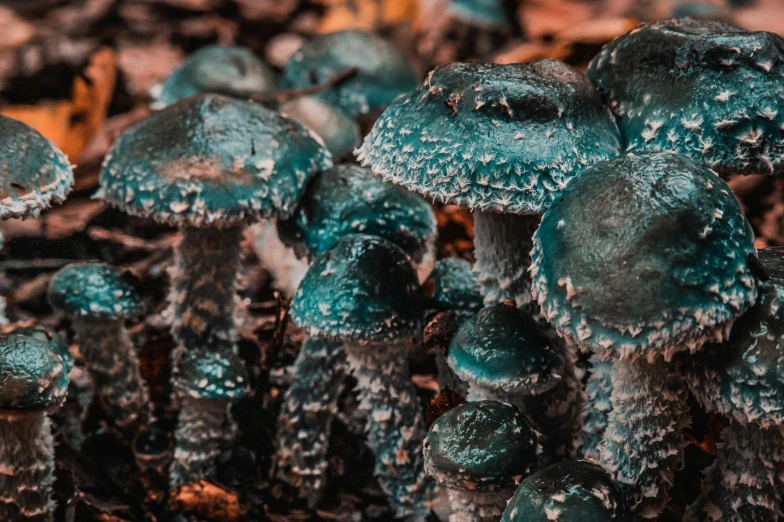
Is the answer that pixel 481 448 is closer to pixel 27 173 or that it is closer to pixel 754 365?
pixel 754 365

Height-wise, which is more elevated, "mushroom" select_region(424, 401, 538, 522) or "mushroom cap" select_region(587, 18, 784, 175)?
"mushroom cap" select_region(587, 18, 784, 175)

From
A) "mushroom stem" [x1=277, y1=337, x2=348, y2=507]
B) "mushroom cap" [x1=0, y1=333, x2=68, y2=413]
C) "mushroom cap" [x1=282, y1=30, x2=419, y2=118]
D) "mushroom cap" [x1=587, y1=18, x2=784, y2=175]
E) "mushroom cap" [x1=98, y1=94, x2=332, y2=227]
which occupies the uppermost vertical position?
"mushroom cap" [x1=587, y1=18, x2=784, y2=175]

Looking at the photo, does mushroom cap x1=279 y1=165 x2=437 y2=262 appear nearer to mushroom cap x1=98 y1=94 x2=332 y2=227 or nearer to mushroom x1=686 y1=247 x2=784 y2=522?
mushroom cap x1=98 y1=94 x2=332 y2=227

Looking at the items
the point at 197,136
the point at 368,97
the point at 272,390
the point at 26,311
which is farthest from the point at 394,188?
the point at 26,311

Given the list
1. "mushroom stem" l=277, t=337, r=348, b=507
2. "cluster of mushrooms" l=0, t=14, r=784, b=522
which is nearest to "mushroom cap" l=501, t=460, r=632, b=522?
"cluster of mushrooms" l=0, t=14, r=784, b=522

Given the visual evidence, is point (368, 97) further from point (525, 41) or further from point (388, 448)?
point (525, 41)

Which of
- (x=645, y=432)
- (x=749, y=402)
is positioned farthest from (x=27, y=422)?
(x=749, y=402)
